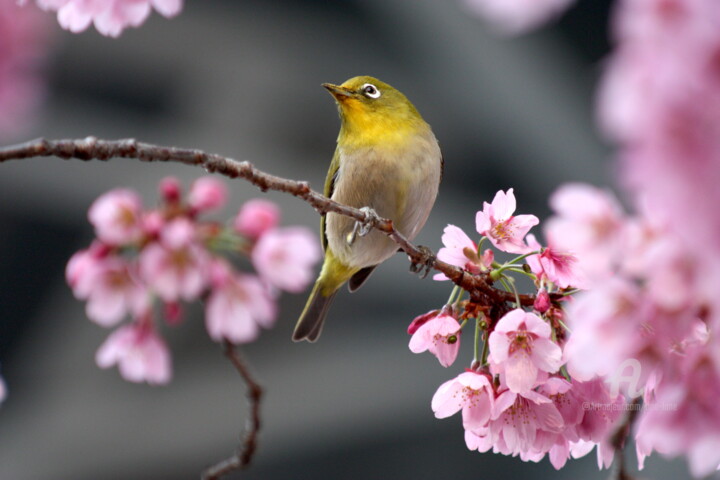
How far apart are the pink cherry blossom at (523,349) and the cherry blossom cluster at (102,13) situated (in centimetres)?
25

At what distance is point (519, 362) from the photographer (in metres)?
0.41

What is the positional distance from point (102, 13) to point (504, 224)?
0.88 feet

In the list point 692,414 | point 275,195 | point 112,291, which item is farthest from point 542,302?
point 275,195

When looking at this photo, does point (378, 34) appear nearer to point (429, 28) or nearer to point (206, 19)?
point (429, 28)

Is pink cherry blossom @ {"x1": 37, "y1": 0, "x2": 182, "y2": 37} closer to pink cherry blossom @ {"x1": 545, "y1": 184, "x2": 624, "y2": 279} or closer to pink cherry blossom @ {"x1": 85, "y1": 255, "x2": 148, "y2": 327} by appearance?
pink cherry blossom @ {"x1": 85, "y1": 255, "x2": 148, "y2": 327}

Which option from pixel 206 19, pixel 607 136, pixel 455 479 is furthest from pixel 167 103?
pixel 607 136

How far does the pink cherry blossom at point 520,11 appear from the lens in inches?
8.5

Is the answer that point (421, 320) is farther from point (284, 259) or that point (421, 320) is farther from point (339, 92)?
point (339, 92)

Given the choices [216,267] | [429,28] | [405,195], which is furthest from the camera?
[429,28]

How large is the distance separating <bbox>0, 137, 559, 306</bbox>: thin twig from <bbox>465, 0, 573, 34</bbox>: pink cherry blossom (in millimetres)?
156

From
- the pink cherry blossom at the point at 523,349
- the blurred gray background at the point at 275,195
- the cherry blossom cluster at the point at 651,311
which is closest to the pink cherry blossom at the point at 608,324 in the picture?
the cherry blossom cluster at the point at 651,311

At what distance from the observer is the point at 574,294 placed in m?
0.45

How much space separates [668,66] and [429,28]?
229 centimetres

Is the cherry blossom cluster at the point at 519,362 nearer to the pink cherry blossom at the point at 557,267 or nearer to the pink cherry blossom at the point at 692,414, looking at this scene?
the pink cherry blossom at the point at 557,267
